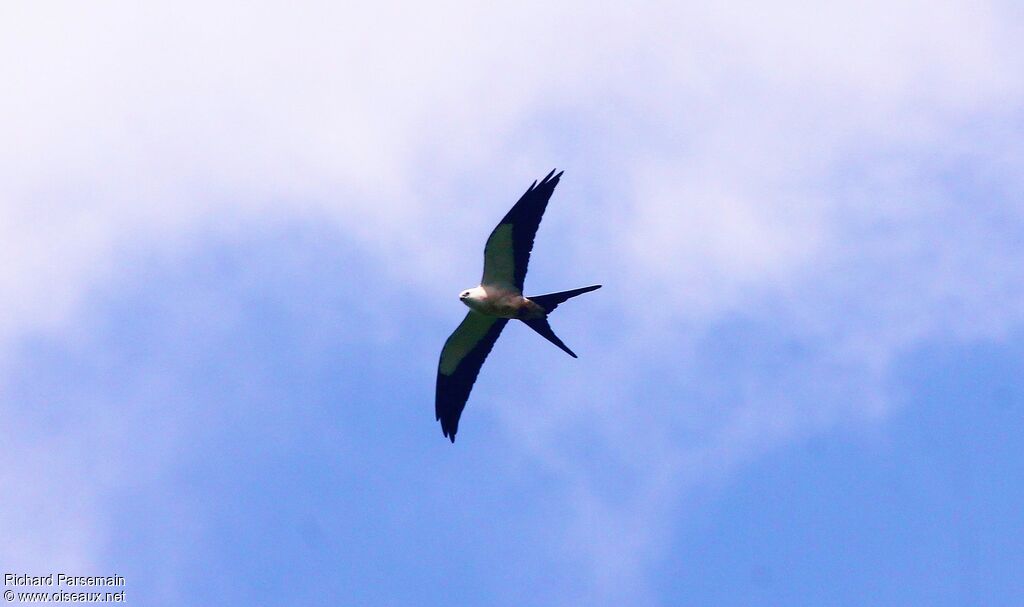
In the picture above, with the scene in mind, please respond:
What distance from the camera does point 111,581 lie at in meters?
17.3

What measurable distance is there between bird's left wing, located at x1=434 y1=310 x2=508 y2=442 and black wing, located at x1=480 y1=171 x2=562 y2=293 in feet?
4.14

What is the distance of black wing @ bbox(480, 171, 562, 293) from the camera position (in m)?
17.8

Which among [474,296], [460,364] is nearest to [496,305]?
[474,296]

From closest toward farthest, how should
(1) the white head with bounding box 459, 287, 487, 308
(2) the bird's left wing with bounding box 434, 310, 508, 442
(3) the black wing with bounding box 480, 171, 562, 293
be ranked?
(3) the black wing with bounding box 480, 171, 562, 293 → (1) the white head with bounding box 459, 287, 487, 308 → (2) the bird's left wing with bounding box 434, 310, 508, 442

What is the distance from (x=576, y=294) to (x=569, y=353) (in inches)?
41.5

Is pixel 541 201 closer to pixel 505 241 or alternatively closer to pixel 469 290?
pixel 505 241

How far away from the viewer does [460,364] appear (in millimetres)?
20156

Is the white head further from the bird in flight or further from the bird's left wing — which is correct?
the bird's left wing

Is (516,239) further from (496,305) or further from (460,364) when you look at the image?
(460,364)

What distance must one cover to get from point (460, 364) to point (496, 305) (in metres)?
2.07

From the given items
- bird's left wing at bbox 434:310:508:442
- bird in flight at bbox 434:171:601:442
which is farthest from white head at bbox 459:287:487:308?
bird's left wing at bbox 434:310:508:442

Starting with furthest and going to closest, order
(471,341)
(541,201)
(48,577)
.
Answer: (471,341), (541,201), (48,577)

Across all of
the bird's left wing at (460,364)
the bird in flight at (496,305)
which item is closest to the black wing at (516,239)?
the bird in flight at (496,305)

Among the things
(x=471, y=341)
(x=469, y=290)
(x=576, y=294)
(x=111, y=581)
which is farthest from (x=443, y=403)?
(x=111, y=581)
